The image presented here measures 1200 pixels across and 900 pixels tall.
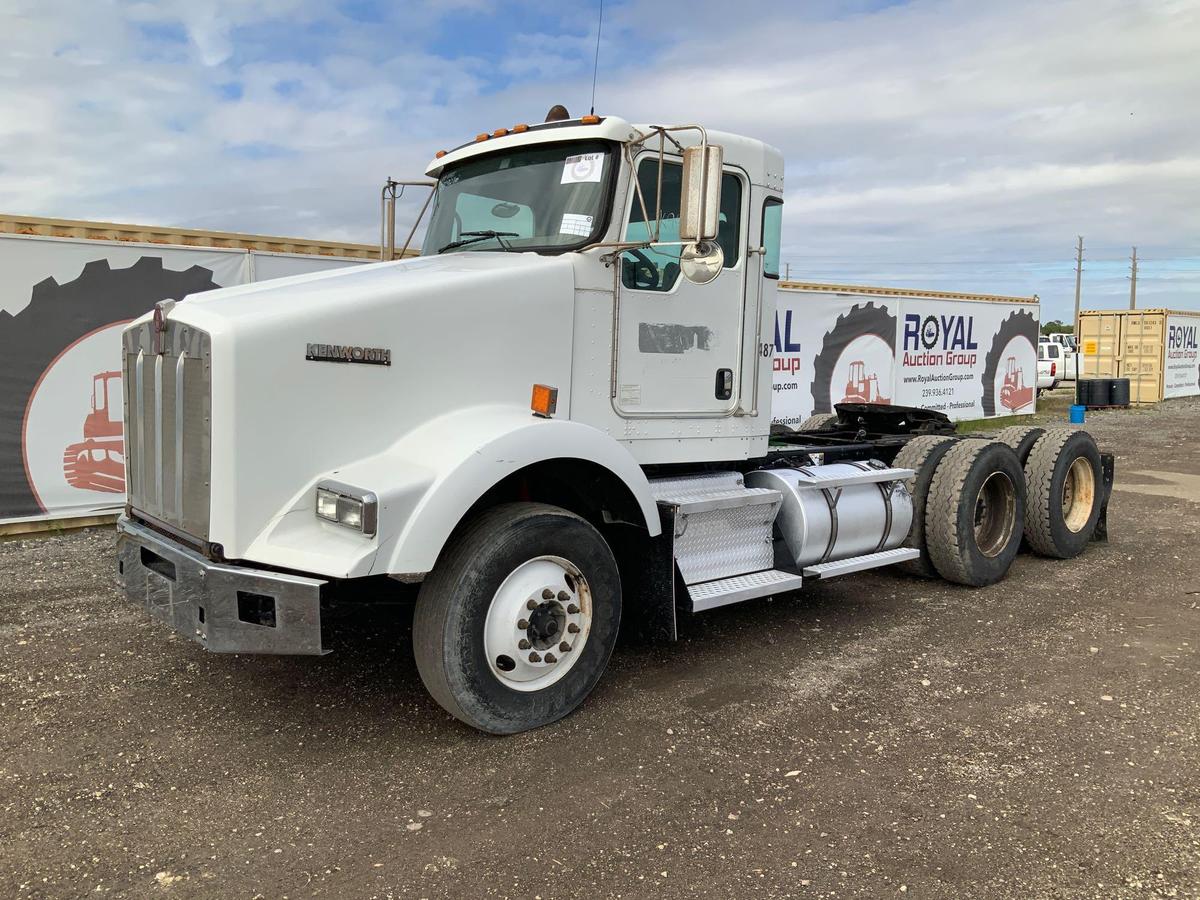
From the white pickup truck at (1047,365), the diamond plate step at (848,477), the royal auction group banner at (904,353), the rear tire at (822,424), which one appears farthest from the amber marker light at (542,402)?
the white pickup truck at (1047,365)

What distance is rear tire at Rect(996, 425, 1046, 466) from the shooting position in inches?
297

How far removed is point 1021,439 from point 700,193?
469 centimetres

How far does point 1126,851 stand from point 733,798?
1.36 m

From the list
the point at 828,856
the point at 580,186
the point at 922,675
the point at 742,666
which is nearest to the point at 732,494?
the point at 742,666

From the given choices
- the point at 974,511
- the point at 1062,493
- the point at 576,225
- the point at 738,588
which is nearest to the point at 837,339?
the point at 1062,493

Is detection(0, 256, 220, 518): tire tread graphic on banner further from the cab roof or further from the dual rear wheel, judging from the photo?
the dual rear wheel

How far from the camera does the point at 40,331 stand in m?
8.08

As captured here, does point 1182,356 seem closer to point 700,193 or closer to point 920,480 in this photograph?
point 920,480

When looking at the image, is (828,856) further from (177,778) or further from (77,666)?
(77,666)

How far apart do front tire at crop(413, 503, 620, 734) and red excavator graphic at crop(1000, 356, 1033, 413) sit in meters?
16.9

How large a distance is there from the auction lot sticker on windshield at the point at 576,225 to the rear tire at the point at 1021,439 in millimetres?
4373

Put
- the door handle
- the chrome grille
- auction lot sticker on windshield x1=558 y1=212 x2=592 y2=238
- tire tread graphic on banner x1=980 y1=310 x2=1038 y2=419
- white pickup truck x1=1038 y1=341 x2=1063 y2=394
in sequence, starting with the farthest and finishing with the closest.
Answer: white pickup truck x1=1038 y1=341 x2=1063 y2=394, tire tread graphic on banner x1=980 y1=310 x2=1038 y2=419, the door handle, auction lot sticker on windshield x1=558 y1=212 x2=592 y2=238, the chrome grille

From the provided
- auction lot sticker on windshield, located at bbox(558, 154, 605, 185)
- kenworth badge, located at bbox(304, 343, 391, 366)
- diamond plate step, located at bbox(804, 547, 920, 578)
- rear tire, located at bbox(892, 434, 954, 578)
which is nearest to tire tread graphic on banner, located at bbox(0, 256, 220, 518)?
auction lot sticker on windshield, located at bbox(558, 154, 605, 185)

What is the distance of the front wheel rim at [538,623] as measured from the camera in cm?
400
